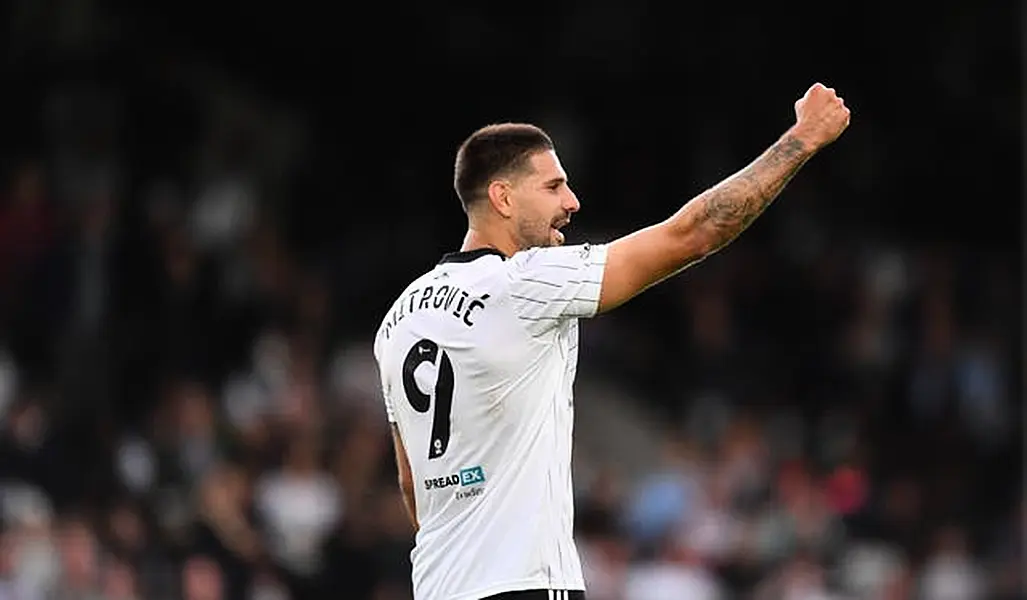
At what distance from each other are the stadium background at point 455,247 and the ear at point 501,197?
20.3 ft

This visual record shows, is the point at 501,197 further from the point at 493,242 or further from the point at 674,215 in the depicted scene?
the point at 674,215

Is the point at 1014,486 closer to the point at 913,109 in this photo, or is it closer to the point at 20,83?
the point at 913,109

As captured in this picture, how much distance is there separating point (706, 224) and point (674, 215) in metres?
0.11

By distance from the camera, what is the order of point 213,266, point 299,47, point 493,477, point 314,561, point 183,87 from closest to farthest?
point 493,477 < point 314,561 < point 213,266 < point 183,87 < point 299,47

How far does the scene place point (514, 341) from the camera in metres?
6.85

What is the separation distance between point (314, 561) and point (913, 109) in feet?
28.6

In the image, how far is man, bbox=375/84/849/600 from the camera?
22.1ft

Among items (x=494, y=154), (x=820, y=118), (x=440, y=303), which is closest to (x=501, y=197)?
(x=494, y=154)

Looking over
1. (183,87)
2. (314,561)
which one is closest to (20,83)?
(183,87)

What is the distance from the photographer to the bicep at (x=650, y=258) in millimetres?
6699

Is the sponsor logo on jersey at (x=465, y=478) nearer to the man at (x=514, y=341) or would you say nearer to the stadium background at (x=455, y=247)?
the man at (x=514, y=341)

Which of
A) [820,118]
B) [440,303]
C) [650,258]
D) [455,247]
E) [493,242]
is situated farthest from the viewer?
[455,247]

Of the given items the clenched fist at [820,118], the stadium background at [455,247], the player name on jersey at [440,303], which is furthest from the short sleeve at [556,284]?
the stadium background at [455,247]

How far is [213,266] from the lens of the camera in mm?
15297
